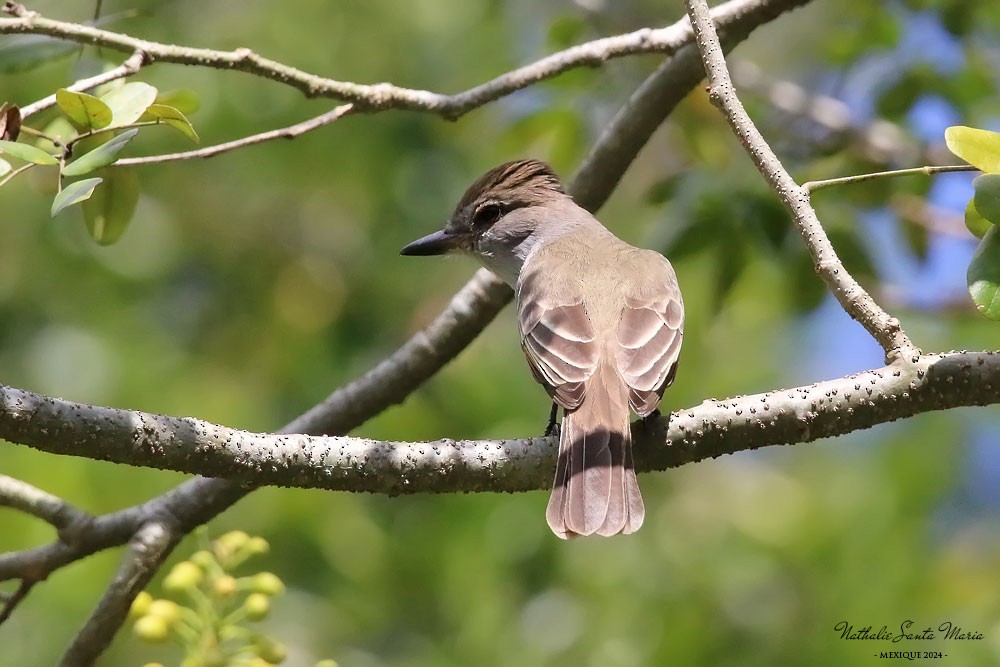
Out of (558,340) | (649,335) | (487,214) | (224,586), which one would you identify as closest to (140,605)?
(224,586)

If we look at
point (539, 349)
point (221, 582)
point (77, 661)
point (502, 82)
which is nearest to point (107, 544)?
point (77, 661)

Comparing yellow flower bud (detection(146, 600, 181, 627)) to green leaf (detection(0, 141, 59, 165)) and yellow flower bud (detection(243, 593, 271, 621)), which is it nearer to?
yellow flower bud (detection(243, 593, 271, 621))

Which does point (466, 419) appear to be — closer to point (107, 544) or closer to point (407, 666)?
point (407, 666)

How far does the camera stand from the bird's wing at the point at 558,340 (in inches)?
140

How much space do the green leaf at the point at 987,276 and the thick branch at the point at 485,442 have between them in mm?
233

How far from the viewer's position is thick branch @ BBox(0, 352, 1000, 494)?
2586mm

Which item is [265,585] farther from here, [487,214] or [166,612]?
[487,214]

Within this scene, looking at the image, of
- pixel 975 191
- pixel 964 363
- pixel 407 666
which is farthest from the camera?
pixel 407 666

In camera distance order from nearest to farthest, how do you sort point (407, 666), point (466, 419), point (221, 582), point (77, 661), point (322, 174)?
point (221, 582), point (77, 661), point (407, 666), point (466, 419), point (322, 174)

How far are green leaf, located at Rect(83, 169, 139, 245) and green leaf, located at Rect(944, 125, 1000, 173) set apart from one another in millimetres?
2256

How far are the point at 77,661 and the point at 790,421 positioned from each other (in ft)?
7.29

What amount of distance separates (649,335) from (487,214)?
5.50 ft

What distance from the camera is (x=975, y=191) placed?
8.44 ft

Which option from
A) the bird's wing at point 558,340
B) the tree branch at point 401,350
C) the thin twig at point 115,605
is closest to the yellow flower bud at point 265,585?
the tree branch at point 401,350
